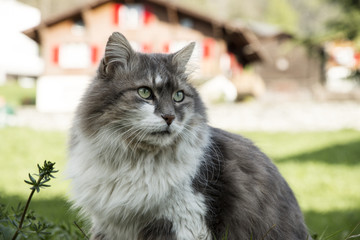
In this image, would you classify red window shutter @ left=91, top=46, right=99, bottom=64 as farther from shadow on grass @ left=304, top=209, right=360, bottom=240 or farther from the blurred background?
shadow on grass @ left=304, top=209, right=360, bottom=240

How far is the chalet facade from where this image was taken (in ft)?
93.3

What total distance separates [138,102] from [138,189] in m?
0.54

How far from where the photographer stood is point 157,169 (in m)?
2.65

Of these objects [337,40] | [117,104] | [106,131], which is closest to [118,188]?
[106,131]

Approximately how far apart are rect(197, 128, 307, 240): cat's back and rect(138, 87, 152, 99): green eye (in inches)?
22.3

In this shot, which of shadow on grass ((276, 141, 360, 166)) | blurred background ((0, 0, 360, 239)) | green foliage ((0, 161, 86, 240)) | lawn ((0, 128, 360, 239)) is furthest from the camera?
shadow on grass ((276, 141, 360, 166))

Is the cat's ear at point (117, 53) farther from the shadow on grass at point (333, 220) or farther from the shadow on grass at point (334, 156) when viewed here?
the shadow on grass at point (334, 156)

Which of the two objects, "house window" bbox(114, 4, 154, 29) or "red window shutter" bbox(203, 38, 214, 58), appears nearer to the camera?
"red window shutter" bbox(203, 38, 214, 58)

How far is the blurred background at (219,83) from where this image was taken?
767cm

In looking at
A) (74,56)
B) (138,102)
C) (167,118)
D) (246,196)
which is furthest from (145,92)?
(74,56)

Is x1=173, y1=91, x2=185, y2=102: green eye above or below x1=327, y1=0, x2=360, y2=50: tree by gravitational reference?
below

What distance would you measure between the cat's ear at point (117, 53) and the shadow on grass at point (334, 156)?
28.1 feet

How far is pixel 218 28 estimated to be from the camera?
2814 cm

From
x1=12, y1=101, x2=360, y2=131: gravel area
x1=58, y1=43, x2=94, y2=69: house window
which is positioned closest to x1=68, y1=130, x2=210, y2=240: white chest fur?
x1=12, y1=101, x2=360, y2=131: gravel area
